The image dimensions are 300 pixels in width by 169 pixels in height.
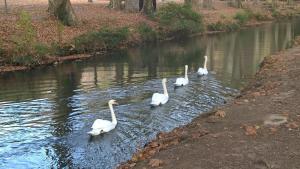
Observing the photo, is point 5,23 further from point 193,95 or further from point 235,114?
point 235,114

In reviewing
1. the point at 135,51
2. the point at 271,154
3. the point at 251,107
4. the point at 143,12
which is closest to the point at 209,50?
the point at 135,51

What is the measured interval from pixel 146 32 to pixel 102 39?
5794 millimetres

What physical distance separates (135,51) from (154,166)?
25095 millimetres

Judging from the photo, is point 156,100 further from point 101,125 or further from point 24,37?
point 24,37

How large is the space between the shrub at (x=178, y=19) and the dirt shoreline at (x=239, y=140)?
26.4m

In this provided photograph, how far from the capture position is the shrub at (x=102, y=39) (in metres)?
33.4

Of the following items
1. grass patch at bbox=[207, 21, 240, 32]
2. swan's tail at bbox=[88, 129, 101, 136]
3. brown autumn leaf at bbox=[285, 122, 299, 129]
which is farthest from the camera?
grass patch at bbox=[207, 21, 240, 32]

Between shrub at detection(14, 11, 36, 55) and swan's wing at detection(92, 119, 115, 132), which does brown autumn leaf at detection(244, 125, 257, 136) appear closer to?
swan's wing at detection(92, 119, 115, 132)

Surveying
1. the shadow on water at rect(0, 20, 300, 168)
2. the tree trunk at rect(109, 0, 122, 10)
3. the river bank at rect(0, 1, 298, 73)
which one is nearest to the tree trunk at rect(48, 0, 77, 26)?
the river bank at rect(0, 1, 298, 73)

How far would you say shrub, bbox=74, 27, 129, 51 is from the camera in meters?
33.4

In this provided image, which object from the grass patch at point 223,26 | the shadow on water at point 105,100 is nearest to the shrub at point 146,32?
the shadow on water at point 105,100

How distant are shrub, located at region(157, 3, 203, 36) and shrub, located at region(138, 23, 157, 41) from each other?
252 cm

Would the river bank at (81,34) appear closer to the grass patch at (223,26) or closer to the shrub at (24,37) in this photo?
the grass patch at (223,26)

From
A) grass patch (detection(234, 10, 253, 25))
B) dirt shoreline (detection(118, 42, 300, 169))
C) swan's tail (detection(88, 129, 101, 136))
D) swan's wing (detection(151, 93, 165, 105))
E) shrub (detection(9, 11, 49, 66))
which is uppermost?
grass patch (detection(234, 10, 253, 25))
